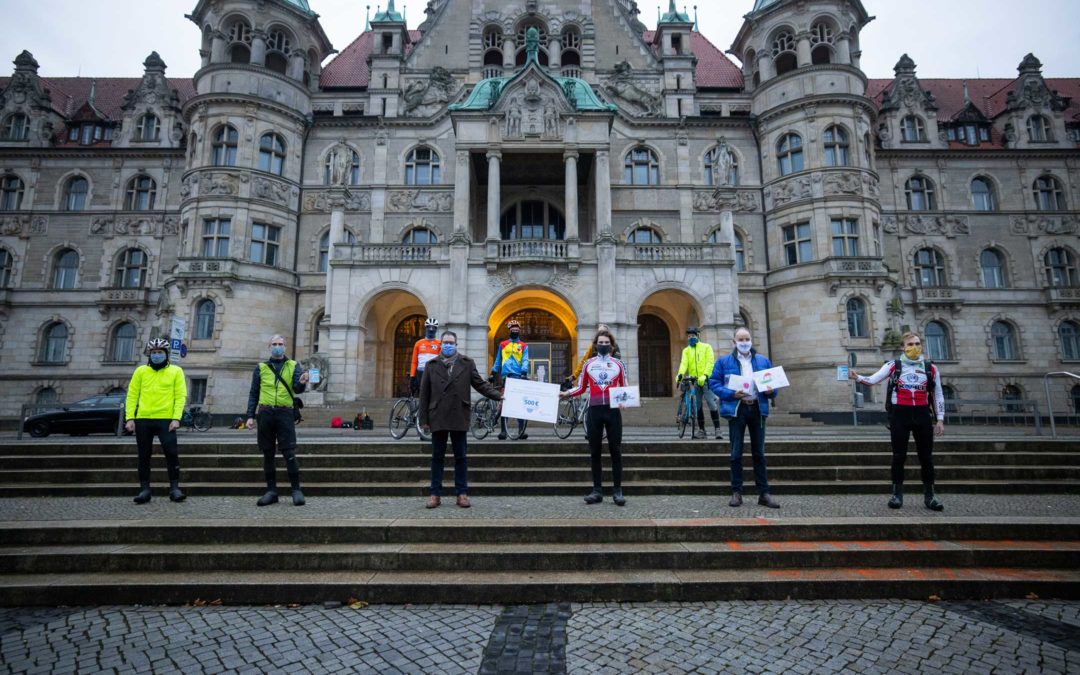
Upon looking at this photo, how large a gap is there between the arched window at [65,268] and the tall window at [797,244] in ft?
126

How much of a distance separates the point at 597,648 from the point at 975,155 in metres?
37.8

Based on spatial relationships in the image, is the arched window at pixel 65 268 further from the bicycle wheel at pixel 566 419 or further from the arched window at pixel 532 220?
the bicycle wheel at pixel 566 419

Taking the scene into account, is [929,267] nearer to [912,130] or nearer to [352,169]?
[912,130]

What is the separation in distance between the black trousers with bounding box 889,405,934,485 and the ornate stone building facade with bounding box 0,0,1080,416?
51.5ft

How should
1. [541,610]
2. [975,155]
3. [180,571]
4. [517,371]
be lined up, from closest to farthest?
[541,610] → [180,571] → [517,371] → [975,155]

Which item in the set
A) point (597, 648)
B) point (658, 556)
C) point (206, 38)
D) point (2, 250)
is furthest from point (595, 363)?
point (2, 250)

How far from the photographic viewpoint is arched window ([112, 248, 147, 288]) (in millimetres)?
28719

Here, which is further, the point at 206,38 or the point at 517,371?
the point at 206,38

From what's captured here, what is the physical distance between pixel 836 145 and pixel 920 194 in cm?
771

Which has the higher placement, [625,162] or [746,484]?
[625,162]

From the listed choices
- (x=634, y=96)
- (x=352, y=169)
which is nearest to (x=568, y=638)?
(x=352, y=169)

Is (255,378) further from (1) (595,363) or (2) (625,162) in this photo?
(2) (625,162)

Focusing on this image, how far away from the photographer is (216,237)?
25.2m

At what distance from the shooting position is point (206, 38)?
27969mm
